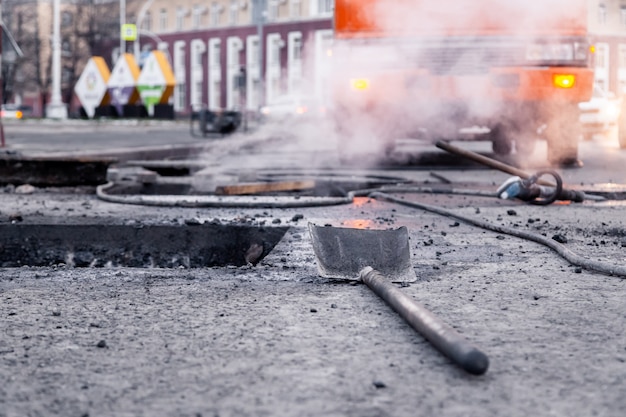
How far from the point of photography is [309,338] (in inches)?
109

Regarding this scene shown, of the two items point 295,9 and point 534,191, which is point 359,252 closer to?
point 534,191

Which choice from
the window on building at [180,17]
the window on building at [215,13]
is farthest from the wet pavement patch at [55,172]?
the window on building at [180,17]

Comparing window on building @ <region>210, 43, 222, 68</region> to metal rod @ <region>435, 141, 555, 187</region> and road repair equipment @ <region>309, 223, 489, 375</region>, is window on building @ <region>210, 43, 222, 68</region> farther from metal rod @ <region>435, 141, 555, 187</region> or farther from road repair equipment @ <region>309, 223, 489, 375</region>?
road repair equipment @ <region>309, 223, 489, 375</region>

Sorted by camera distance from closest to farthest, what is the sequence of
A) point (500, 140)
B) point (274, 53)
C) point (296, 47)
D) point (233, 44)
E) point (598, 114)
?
point (500, 140) → point (598, 114) → point (296, 47) → point (274, 53) → point (233, 44)

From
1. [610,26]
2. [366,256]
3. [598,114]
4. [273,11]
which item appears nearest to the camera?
[366,256]

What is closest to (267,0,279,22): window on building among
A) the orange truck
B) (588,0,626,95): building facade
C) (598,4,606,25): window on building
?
(588,0,626,95): building facade

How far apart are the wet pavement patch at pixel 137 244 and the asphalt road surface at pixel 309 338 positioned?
666 mm

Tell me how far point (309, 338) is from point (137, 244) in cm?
286

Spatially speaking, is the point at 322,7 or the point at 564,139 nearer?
the point at 564,139

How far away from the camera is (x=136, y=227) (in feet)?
18.1

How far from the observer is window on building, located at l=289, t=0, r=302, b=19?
5491 centimetres

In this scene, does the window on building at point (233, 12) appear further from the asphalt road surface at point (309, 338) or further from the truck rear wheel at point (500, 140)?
the asphalt road surface at point (309, 338)

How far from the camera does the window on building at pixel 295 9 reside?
54.9m

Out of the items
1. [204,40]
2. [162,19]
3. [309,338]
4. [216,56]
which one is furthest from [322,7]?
[309,338]
